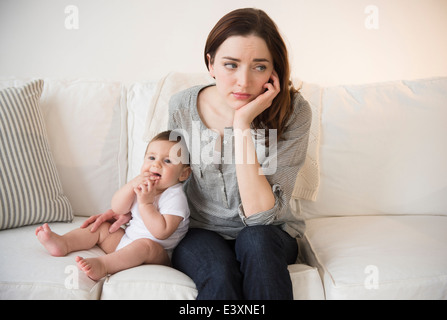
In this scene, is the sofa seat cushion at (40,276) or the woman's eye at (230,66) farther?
the woman's eye at (230,66)

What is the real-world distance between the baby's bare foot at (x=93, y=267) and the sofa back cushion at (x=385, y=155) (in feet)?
3.00

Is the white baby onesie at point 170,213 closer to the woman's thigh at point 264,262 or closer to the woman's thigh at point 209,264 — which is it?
the woman's thigh at point 209,264

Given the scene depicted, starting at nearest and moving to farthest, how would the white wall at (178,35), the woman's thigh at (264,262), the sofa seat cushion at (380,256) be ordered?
the woman's thigh at (264,262) < the sofa seat cushion at (380,256) < the white wall at (178,35)

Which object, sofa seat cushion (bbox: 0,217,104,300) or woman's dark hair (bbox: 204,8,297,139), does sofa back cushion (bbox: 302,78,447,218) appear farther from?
sofa seat cushion (bbox: 0,217,104,300)

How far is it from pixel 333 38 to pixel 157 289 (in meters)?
1.63

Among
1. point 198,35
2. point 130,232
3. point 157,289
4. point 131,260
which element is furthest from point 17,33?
point 157,289

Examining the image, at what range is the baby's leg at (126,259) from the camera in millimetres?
1066

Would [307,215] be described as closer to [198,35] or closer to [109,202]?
[109,202]

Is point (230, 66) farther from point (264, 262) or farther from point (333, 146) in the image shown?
point (333, 146)

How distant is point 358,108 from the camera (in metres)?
1.65

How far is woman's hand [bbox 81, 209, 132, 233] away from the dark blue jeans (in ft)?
0.78

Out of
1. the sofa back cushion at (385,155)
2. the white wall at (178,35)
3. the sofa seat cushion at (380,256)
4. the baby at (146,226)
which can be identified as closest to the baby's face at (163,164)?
the baby at (146,226)

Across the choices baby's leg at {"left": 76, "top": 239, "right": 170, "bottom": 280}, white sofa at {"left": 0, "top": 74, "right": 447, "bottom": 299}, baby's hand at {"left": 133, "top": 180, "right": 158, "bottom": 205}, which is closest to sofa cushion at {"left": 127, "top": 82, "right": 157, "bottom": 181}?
white sofa at {"left": 0, "top": 74, "right": 447, "bottom": 299}
